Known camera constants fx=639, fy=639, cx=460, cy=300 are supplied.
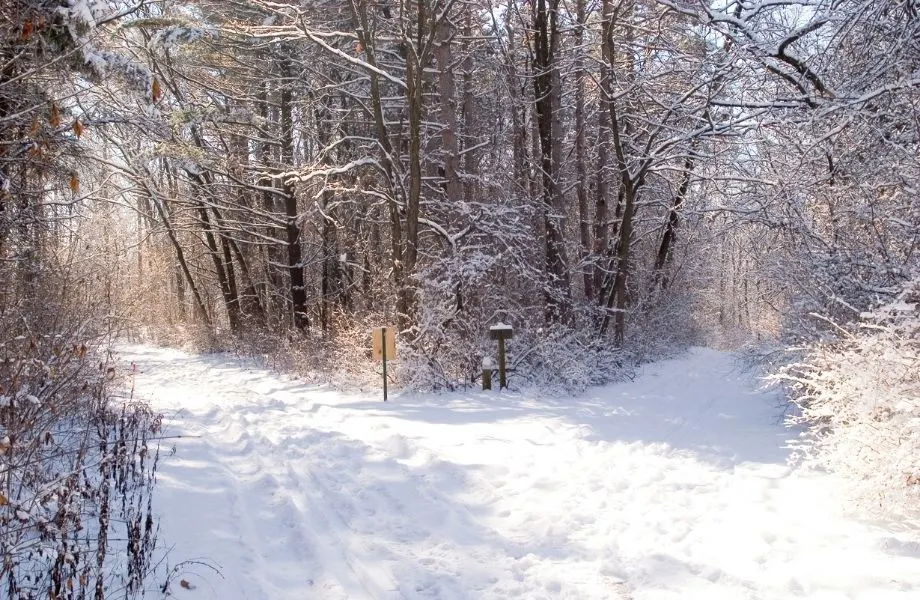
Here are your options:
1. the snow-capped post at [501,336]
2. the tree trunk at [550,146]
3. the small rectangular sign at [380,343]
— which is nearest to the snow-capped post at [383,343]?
the small rectangular sign at [380,343]

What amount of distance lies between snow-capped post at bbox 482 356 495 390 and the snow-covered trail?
1499 mm

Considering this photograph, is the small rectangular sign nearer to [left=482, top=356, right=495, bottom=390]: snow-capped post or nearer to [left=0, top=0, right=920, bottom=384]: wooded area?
[left=0, top=0, right=920, bottom=384]: wooded area

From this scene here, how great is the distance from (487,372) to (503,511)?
5433 mm

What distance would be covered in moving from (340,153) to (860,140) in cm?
1385

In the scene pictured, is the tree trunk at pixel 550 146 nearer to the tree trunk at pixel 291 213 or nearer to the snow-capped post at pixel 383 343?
the snow-capped post at pixel 383 343

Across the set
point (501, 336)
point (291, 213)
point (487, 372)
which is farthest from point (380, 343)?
point (291, 213)

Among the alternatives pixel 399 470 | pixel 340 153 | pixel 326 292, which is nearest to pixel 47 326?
pixel 399 470

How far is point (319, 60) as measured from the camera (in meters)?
15.6

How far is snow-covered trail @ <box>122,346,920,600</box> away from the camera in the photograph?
4051 mm

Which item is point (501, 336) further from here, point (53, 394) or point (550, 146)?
point (53, 394)

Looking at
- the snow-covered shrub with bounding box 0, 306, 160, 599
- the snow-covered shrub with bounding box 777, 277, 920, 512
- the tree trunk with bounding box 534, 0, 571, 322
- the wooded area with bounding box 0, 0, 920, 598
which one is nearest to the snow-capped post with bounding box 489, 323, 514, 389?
the wooded area with bounding box 0, 0, 920, 598

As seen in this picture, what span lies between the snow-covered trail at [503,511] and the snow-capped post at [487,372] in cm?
150

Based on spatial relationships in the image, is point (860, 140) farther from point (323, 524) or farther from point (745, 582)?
point (323, 524)

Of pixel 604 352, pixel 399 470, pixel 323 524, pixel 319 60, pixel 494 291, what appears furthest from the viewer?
pixel 319 60
